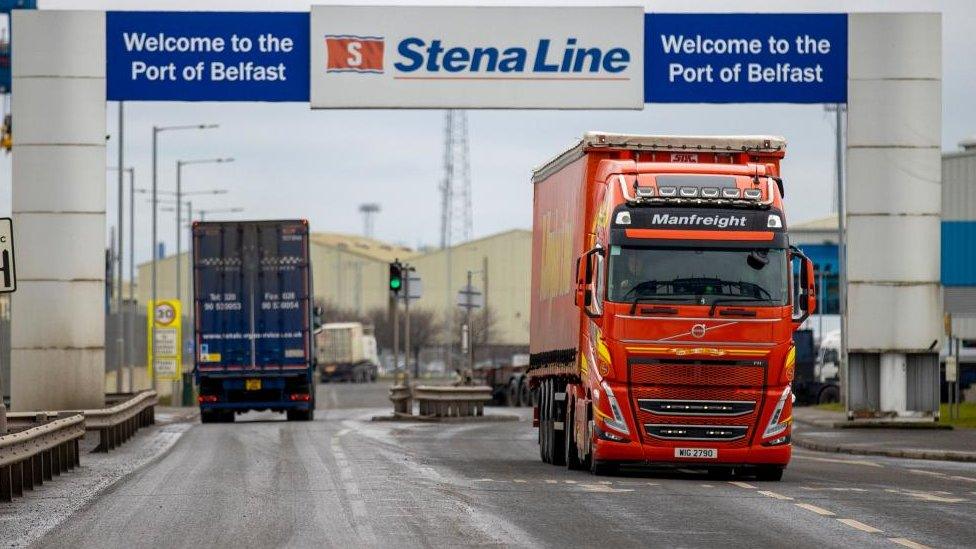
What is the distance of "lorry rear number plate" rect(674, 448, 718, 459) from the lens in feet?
68.9

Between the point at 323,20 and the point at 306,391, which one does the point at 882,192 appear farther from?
the point at 306,391

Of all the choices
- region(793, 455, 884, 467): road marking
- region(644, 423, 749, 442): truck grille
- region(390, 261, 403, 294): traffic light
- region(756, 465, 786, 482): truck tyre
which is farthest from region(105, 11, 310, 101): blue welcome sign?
region(756, 465, 786, 482): truck tyre

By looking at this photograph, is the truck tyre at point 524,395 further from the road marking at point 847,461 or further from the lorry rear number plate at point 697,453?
the lorry rear number plate at point 697,453

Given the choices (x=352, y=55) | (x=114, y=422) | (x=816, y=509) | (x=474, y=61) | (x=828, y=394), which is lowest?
(x=828, y=394)

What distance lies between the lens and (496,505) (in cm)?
1706

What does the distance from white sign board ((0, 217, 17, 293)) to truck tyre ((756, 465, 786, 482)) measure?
8.70m

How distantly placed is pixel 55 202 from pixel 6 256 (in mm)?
13974

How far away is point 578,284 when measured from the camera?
2139 centimetres

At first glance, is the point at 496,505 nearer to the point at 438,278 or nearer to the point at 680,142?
the point at 680,142

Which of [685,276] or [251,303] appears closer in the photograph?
[685,276]

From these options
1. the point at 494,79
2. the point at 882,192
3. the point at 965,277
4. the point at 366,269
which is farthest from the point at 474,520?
the point at 366,269

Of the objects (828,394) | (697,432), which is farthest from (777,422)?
(828,394)

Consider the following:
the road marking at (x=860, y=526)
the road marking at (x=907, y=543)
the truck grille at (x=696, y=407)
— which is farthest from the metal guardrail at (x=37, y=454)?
the road marking at (x=907, y=543)

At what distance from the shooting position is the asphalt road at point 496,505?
14.3 metres
